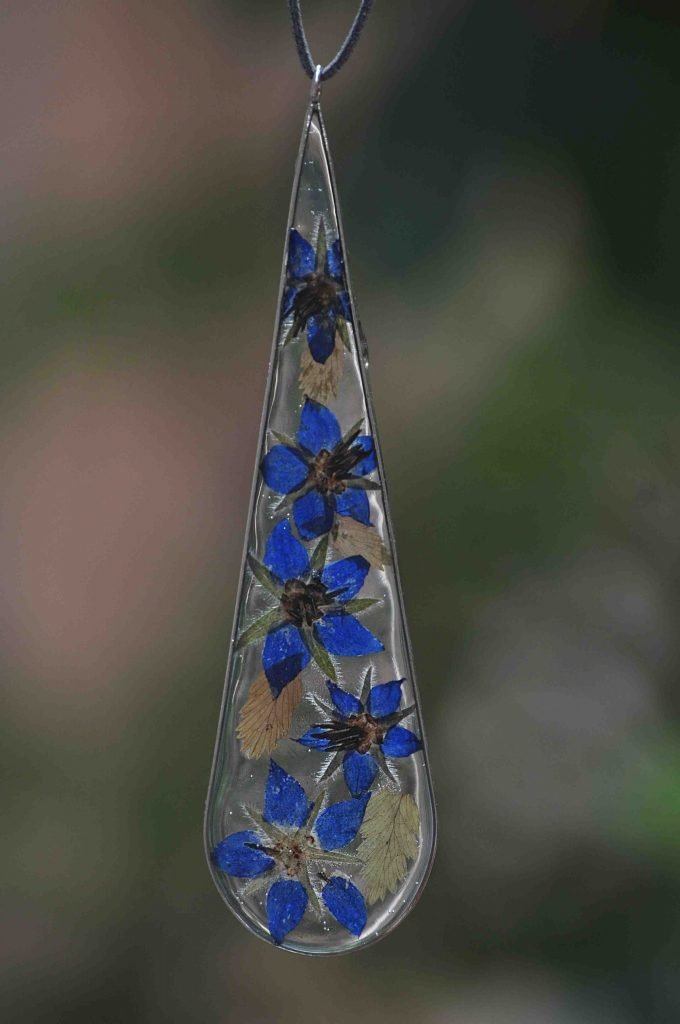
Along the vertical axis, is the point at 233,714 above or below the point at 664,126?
below

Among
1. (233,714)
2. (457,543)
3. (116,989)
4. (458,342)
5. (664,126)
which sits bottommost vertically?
(116,989)

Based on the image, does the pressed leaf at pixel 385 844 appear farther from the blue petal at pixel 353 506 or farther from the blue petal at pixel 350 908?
the blue petal at pixel 353 506

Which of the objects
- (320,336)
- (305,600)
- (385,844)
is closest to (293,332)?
(320,336)

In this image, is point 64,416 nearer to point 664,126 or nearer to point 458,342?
point 458,342

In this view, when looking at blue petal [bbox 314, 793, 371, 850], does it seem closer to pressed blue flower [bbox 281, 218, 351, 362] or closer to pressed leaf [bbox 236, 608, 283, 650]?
pressed leaf [bbox 236, 608, 283, 650]

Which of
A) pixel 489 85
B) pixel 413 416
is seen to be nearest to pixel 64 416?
pixel 413 416

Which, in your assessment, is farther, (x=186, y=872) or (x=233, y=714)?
(x=186, y=872)
